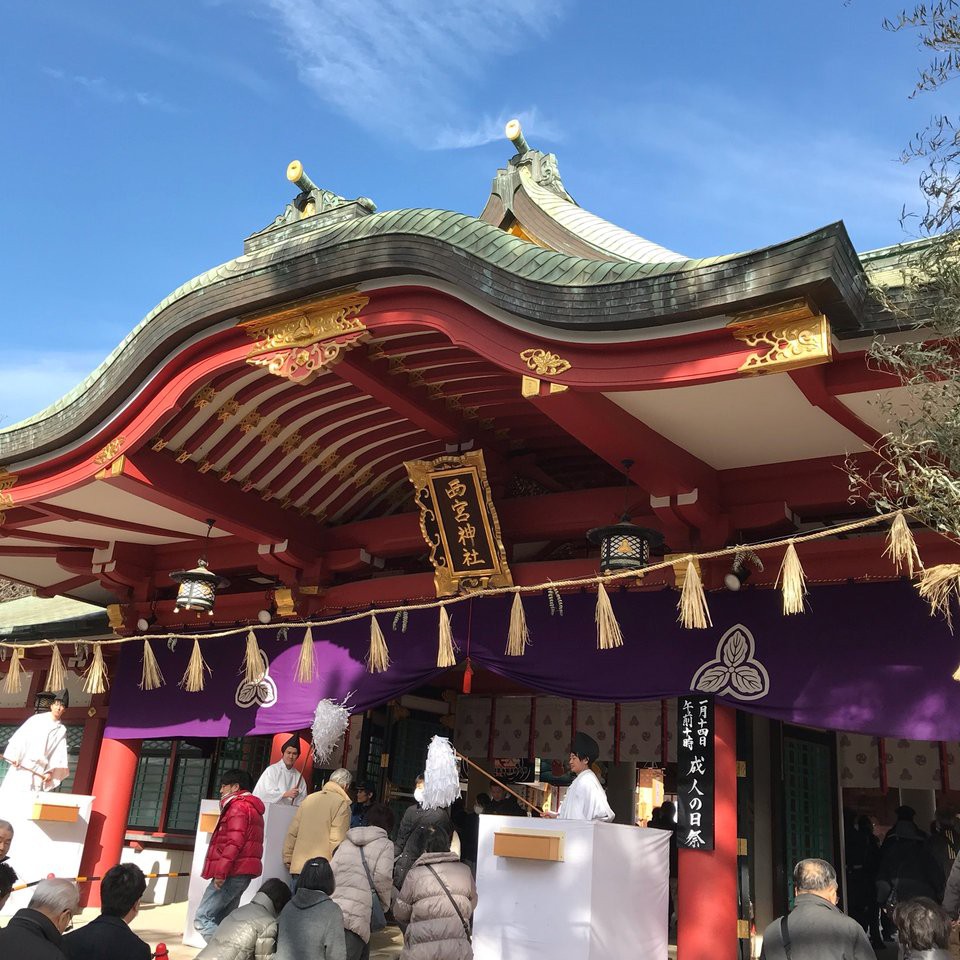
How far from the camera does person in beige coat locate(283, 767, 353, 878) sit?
7137mm

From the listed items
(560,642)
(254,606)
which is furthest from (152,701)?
(560,642)

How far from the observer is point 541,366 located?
6.34 metres

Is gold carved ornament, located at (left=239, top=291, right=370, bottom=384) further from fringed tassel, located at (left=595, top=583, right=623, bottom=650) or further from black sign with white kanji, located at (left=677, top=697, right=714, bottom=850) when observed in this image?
black sign with white kanji, located at (left=677, top=697, right=714, bottom=850)

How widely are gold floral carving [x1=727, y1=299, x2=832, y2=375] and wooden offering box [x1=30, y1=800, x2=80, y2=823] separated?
7683 millimetres

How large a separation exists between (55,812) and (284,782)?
2428 millimetres

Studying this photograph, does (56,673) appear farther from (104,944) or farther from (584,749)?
(104,944)

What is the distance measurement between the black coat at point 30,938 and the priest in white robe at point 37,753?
6.74 metres

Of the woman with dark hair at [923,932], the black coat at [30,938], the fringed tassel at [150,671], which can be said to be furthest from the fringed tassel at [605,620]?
the fringed tassel at [150,671]

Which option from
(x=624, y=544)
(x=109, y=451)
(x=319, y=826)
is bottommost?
(x=319, y=826)

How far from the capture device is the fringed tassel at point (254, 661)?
31.0 feet

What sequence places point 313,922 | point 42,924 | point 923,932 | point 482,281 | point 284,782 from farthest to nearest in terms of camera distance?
point 284,782, point 482,281, point 313,922, point 923,932, point 42,924

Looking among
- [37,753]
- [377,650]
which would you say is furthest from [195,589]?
[37,753]

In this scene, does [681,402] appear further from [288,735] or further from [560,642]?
[288,735]

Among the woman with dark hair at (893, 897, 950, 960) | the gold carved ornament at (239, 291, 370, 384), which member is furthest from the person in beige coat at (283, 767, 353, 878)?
the woman with dark hair at (893, 897, 950, 960)
